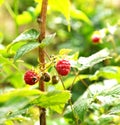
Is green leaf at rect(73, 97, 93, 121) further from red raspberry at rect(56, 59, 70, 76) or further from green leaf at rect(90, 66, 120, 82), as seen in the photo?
green leaf at rect(90, 66, 120, 82)

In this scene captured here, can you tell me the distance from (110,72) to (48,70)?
0.26 metres

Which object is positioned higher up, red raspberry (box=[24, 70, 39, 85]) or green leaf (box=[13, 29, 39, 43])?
green leaf (box=[13, 29, 39, 43])

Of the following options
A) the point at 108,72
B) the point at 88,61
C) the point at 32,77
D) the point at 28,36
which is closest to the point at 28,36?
the point at 28,36

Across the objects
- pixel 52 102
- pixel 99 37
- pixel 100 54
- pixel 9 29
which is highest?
pixel 9 29

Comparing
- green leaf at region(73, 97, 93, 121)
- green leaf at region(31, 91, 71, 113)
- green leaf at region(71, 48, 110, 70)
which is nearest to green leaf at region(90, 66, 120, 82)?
green leaf at region(71, 48, 110, 70)

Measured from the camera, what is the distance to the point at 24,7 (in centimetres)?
400

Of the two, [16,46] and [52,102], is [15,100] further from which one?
[52,102]

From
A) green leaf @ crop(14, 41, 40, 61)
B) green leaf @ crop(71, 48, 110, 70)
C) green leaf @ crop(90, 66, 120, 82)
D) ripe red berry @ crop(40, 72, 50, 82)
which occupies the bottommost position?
ripe red berry @ crop(40, 72, 50, 82)

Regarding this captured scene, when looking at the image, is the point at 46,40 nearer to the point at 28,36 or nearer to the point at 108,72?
the point at 28,36

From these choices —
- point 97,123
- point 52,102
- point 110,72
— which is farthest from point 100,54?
point 52,102

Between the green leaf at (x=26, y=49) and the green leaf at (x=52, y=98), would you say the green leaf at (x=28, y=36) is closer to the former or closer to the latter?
the green leaf at (x=26, y=49)

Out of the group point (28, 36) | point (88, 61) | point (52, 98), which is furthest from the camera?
point (88, 61)

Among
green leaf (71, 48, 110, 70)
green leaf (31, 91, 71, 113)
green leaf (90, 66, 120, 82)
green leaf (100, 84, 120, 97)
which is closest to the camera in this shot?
green leaf (31, 91, 71, 113)

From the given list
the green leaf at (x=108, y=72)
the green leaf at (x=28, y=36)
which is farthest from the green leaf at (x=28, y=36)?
the green leaf at (x=108, y=72)
